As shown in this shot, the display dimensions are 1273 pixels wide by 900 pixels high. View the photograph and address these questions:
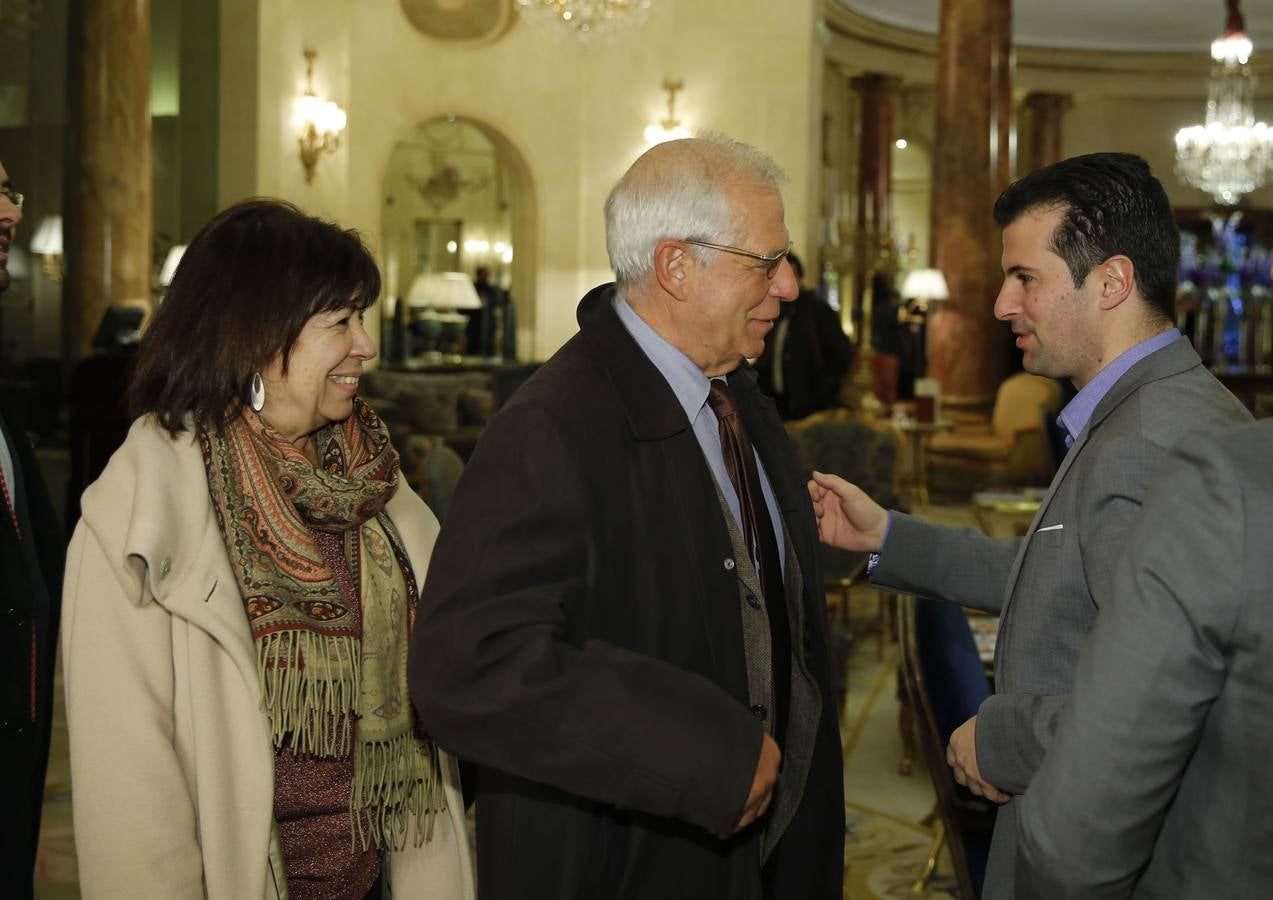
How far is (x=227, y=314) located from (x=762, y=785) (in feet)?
3.51

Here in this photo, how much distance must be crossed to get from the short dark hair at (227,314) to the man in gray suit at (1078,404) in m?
1.08

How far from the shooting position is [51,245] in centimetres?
1065

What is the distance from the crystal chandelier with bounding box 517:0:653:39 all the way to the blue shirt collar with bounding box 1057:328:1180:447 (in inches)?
381

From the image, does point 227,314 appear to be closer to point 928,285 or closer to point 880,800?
point 880,800

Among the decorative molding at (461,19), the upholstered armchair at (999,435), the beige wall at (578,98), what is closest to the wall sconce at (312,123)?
the beige wall at (578,98)

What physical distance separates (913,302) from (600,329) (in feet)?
41.2

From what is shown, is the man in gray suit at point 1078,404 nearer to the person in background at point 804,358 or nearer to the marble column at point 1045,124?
the person in background at point 804,358

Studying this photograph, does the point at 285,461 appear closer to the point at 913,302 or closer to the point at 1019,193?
the point at 1019,193

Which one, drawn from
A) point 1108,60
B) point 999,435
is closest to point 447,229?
point 999,435

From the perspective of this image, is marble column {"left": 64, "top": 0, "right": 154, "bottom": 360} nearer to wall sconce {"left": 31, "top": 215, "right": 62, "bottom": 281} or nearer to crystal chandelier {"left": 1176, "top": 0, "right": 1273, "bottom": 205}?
wall sconce {"left": 31, "top": 215, "right": 62, "bottom": 281}

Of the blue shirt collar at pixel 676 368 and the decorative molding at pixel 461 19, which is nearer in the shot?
the blue shirt collar at pixel 676 368

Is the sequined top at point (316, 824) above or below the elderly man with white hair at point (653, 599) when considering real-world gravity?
below

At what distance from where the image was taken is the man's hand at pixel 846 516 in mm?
2402

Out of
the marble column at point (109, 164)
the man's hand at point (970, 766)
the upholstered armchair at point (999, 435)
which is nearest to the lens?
the man's hand at point (970, 766)
